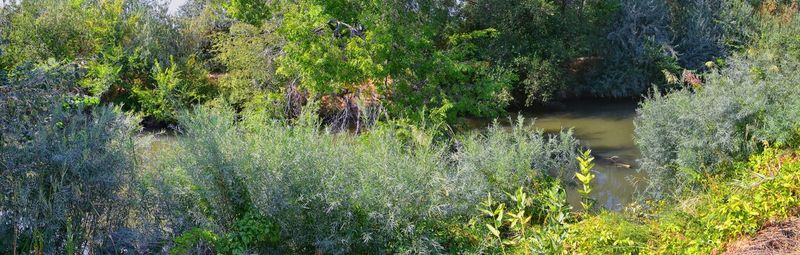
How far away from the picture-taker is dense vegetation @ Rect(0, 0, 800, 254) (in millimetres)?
4551

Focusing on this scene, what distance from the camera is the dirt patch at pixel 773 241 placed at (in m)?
4.21

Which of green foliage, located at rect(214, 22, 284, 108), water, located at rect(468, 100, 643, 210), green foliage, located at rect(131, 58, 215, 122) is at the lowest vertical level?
water, located at rect(468, 100, 643, 210)

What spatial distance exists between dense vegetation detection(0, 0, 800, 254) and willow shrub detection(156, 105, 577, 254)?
0.05ft

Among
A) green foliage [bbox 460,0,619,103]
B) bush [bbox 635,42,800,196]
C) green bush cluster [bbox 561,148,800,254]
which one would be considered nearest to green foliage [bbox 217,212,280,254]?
green bush cluster [bbox 561,148,800,254]

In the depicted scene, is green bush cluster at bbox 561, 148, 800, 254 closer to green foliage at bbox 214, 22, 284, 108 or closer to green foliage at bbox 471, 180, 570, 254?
green foliage at bbox 471, 180, 570, 254

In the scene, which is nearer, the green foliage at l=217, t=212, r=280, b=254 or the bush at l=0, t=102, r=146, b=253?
the bush at l=0, t=102, r=146, b=253

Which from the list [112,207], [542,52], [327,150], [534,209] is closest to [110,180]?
[112,207]

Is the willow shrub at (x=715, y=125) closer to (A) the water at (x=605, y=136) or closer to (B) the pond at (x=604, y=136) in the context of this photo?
(B) the pond at (x=604, y=136)

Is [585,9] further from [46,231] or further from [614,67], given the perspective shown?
[46,231]

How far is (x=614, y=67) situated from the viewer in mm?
18953

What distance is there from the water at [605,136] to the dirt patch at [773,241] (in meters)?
4.27

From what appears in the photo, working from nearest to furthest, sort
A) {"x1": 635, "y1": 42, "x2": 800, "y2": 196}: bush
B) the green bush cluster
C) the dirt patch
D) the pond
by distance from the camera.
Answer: the dirt patch, the green bush cluster, {"x1": 635, "y1": 42, "x2": 800, "y2": 196}: bush, the pond

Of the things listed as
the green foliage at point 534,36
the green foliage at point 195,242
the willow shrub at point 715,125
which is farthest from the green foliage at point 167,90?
the green foliage at point 195,242

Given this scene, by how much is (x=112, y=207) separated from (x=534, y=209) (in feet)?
12.6
